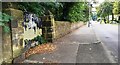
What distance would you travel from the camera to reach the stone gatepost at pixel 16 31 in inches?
259

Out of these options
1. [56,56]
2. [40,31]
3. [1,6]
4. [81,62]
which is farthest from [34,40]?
[1,6]

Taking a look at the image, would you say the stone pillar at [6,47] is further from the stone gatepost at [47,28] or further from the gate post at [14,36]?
the stone gatepost at [47,28]

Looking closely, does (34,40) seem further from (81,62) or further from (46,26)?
(81,62)

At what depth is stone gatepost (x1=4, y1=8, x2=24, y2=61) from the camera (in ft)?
21.5

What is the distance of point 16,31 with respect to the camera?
22.7 ft

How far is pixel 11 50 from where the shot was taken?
664 cm

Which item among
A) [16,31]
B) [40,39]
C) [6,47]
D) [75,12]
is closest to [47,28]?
[40,39]

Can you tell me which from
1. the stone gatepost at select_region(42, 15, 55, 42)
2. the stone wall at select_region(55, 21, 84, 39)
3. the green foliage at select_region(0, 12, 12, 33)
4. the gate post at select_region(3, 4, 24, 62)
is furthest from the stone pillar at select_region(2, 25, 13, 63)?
the stone wall at select_region(55, 21, 84, 39)

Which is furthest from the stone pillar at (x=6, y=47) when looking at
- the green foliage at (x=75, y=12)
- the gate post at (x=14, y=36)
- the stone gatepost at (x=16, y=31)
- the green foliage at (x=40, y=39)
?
the green foliage at (x=75, y=12)

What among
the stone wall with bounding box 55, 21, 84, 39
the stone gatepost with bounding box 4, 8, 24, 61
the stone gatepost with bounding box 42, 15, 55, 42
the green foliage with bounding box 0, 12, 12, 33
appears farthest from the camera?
the stone wall with bounding box 55, 21, 84, 39

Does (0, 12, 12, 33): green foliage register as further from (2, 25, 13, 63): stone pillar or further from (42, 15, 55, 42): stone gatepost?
(42, 15, 55, 42): stone gatepost

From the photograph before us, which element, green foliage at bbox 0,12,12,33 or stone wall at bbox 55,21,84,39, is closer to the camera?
green foliage at bbox 0,12,12,33

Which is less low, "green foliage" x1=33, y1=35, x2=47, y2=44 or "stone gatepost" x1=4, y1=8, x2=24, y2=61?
"stone gatepost" x1=4, y1=8, x2=24, y2=61

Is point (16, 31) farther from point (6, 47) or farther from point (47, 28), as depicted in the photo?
point (47, 28)
